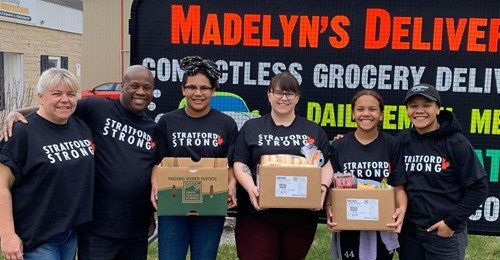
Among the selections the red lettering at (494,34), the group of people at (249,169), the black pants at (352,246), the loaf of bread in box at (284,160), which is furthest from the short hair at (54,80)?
the red lettering at (494,34)

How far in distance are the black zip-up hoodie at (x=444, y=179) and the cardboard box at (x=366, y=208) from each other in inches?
8.1

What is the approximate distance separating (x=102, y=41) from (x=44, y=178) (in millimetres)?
Answer: 20273

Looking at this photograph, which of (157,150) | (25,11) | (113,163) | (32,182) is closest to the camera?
(32,182)

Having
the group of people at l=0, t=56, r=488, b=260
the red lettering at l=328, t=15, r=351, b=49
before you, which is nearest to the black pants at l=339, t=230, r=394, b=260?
the group of people at l=0, t=56, r=488, b=260

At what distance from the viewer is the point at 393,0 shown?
4012 mm

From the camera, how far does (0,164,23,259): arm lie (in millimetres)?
2678

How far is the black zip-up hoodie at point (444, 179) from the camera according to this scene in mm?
3090

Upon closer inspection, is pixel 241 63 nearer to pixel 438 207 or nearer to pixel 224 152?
pixel 224 152

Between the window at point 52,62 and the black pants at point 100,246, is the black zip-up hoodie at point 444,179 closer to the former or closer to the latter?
the black pants at point 100,246

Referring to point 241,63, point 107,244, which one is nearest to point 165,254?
point 107,244

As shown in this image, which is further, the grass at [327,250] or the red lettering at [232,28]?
the grass at [327,250]

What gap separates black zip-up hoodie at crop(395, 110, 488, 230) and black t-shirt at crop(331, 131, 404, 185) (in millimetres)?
73

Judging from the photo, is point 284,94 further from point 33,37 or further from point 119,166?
point 33,37

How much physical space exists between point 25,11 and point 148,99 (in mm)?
14834
